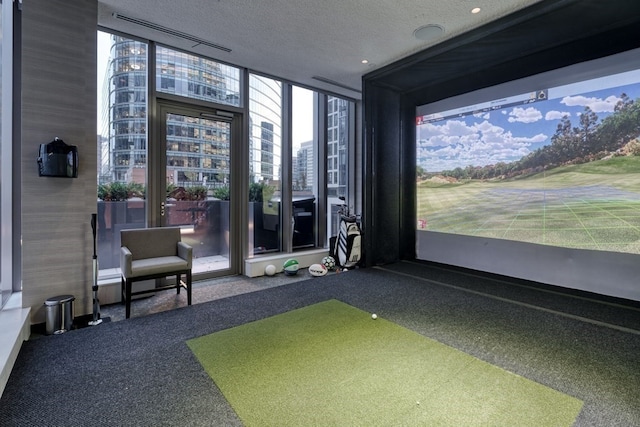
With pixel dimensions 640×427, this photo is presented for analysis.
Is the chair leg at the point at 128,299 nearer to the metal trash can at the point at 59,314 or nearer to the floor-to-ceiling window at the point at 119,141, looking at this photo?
the metal trash can at the point at 59,314

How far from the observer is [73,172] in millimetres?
2852

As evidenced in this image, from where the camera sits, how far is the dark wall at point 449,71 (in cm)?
327

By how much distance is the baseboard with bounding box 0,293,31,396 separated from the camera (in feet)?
6.54

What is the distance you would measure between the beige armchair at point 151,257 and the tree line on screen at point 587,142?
441 centimetres

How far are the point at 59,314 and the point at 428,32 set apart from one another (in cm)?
489

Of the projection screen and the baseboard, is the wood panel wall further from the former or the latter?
the projection screen

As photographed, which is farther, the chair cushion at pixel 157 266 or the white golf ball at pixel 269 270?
the white golf ball at pixel 269 270

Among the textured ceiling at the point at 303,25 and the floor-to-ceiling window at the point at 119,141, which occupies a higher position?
the textured ceiling at the point at 303,25

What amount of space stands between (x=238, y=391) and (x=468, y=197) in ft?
14.0

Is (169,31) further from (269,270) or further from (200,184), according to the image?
(269,270)

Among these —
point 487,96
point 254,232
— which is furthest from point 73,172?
point 487,96

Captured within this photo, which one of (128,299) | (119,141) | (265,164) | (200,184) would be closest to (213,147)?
(200,184)

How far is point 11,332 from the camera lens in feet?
7.63

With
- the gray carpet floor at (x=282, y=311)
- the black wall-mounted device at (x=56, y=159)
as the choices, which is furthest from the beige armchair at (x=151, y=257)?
the black wall-mounted device at (x=56, y=159)
